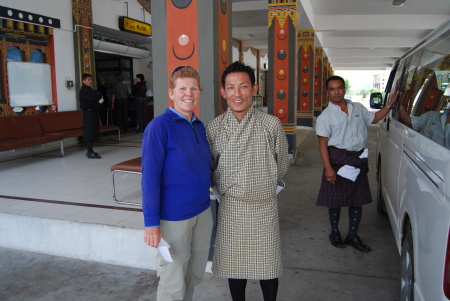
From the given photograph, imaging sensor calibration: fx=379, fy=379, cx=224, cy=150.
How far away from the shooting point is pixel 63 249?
3.32 m

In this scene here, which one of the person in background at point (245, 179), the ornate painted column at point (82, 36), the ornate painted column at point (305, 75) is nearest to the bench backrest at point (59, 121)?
the ornate painted column at point (82, 36)

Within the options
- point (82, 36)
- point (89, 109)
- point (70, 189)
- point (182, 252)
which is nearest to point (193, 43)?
point (182, 252)

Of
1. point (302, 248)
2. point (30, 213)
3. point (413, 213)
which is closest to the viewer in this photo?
point (413, 213)

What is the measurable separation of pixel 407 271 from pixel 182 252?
3.83ft

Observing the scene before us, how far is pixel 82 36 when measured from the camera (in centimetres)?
820

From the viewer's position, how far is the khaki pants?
1.81m

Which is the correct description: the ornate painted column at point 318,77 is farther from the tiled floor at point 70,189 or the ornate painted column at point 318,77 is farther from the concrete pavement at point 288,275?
the concrete pavement at point 288,275

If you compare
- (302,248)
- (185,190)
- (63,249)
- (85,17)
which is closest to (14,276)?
(63,249)

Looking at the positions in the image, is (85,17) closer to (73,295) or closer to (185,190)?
(73,295)

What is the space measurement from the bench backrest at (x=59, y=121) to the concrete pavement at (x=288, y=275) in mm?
4075

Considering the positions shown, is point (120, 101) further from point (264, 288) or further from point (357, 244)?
point (264, 288)

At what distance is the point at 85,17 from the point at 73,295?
7.11 meters

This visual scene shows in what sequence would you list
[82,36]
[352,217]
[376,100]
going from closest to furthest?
[352,217] < [376,100] < [82,36]

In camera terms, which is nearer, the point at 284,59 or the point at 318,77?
the point at 284,59
